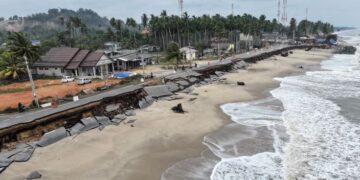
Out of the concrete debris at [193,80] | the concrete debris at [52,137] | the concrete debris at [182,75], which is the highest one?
the concrete debris at [182,75]

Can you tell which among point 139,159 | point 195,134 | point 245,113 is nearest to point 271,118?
point 245,113

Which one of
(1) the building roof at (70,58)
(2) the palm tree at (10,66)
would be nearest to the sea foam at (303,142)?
(1) the building roof at (70,58)

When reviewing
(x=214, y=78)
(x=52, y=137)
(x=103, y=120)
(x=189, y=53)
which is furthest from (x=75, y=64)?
(x=189, y=53)

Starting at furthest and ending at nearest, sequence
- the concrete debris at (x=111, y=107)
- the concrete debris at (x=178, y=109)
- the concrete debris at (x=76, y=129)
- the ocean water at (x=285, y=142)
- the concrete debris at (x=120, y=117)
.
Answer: the concrete debris at (x=178, y=109), the concrete debris at (x=111, y=107), the concrete debris at (x=120, y=117), the concrete debris at (x=76, y=129), the ocean water at (x=285, y=142)

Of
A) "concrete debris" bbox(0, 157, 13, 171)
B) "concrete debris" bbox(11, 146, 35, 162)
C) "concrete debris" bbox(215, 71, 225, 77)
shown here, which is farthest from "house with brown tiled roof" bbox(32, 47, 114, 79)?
"concrete debris" bbox(0, 157, 13, 171)

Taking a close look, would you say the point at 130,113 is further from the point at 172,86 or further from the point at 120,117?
the point at 172,86

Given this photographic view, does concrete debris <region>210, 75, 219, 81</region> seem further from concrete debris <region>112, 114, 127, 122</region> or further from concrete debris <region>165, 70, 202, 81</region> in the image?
concrete debris <region>112, 114, 127, 122</region>

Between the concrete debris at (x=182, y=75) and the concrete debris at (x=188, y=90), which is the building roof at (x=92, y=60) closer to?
the concrete debris at (x=182, y=75)
